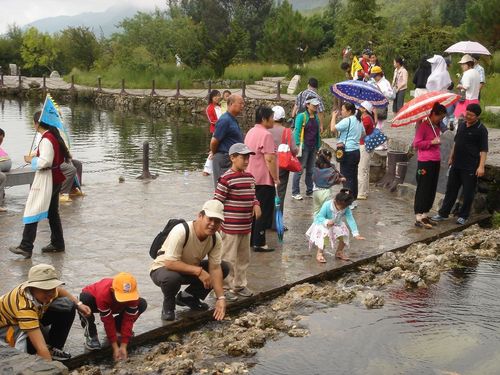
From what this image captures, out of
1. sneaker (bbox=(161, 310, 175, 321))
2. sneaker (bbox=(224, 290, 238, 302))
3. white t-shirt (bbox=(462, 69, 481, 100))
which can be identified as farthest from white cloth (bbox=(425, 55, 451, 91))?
sneaker (bbox=(161, 310, 175, 321))

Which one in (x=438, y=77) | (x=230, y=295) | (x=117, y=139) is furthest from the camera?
(x=117, y=139)

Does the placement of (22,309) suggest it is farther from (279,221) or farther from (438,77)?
(438,77)

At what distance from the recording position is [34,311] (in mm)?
5191

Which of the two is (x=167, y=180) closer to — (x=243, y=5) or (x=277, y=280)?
(x=277, y=280)

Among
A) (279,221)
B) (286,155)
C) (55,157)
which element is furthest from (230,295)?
(286,155)

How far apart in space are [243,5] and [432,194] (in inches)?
2111

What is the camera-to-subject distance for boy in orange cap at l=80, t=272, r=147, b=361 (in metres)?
5.57

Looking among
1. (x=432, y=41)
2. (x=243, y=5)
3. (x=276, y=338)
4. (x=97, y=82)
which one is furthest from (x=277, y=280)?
(x=243, y=5)

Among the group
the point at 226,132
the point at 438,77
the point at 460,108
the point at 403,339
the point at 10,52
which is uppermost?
the point at 10,52

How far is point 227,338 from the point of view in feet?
20.2

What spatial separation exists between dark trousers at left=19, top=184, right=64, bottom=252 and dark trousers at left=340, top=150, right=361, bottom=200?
14.5 feet

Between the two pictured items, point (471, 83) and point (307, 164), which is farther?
point (471, 83)

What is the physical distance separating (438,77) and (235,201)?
875cm

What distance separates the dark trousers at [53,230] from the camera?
800cm
